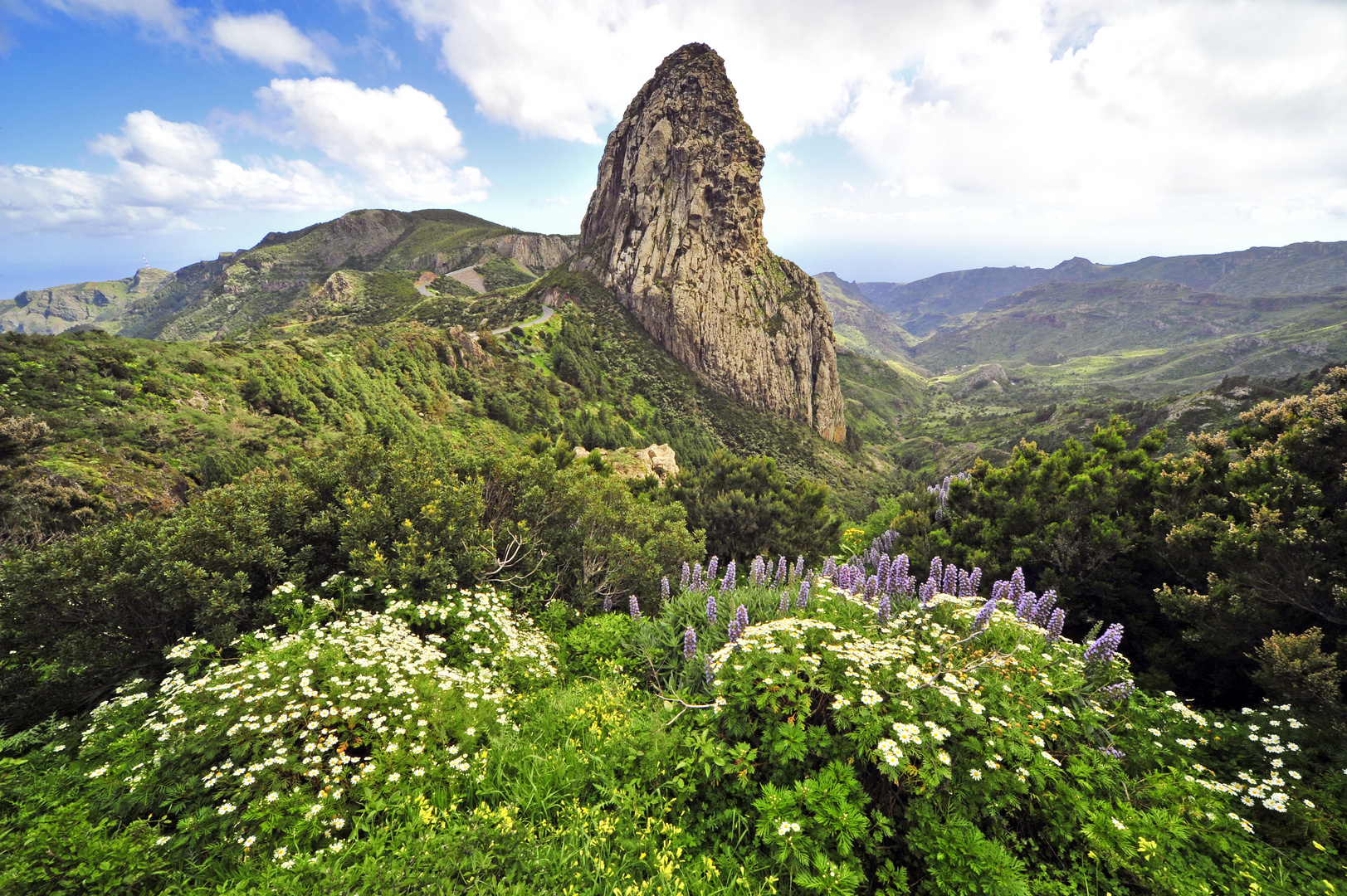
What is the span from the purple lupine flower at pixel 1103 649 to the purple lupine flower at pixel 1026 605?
0.81 meters

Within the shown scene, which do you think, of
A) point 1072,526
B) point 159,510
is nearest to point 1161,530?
point 1072,526

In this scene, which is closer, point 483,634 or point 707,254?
point 483,634

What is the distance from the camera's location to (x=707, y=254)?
10525cm

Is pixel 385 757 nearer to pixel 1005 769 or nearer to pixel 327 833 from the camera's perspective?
pixel 327 833

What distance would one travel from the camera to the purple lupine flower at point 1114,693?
5.63 m

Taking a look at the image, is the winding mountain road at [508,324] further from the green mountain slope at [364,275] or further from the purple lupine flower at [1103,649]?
the purple lupine flower at [1103,649]

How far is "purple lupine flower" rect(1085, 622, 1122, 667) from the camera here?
19.7 feet

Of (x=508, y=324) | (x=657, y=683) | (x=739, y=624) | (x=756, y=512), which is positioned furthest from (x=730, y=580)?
(x=508, y=324)

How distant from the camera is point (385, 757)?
15.7ft

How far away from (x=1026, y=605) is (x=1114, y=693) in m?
1.48

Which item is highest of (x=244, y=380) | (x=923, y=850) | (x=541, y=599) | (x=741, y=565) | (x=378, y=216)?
(x=378, y=216)

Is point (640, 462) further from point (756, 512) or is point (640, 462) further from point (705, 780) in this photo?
point (705, 780)

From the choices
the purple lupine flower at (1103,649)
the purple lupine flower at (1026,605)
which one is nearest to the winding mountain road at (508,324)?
the purple lupine flower at (1026,605)

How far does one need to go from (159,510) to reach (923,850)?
23378 mm
